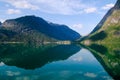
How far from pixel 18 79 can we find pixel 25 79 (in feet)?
6.08

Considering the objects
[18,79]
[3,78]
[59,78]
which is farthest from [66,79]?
[3,78]

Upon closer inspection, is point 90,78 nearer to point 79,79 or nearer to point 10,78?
point 79,79

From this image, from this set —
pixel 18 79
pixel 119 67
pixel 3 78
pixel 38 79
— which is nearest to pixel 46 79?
pixel 38 79

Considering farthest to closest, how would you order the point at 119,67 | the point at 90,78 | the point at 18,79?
1. the point at 119,67
2. the point at 90,78
3. the point at 18,79

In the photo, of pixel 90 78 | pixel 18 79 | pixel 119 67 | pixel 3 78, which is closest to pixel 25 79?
pixel 18 79

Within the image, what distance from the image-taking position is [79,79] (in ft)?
220

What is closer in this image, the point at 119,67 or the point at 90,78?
the point at 90,78

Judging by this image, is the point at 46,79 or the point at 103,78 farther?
the point at 103,78

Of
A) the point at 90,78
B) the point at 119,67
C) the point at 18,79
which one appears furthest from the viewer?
the point at 119,67

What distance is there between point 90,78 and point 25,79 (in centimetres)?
1865

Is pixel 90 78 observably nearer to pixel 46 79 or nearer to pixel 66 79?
pixel 66 79

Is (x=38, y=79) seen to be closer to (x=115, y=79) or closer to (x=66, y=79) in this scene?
(x=66, y=79)

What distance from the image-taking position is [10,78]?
65.9 meters

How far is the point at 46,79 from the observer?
65312 mm
